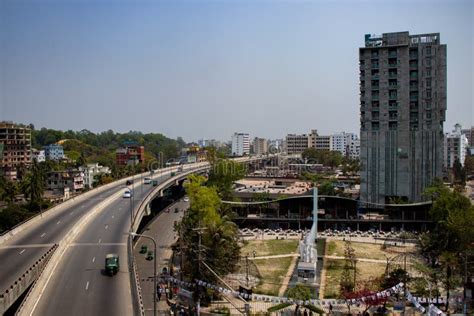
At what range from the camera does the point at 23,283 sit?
31734 millimetres

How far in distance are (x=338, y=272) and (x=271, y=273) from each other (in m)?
6.90

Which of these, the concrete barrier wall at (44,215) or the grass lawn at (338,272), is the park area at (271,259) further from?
the concrete barrier wall at (44,215)

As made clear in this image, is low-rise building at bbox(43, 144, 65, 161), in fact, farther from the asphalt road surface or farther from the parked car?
the parked car

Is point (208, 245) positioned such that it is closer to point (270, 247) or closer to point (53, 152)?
point (270, 247)

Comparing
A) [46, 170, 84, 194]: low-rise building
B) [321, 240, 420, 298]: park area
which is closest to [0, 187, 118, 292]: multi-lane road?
[321, 240, 420, 298]: park area

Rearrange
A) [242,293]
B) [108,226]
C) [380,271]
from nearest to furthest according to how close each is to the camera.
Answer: [242,293] < [380,271] < [108,226]

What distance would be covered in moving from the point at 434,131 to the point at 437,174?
6749 mm

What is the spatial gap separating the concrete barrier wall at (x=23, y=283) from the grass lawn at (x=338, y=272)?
23.2 meters

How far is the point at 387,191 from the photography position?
2975 inches

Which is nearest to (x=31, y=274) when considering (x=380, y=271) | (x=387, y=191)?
(x=380, y=271)

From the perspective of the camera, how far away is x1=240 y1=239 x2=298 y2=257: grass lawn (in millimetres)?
55281

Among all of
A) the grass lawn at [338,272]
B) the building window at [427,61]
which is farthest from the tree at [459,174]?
the grass lawn at [338,272]

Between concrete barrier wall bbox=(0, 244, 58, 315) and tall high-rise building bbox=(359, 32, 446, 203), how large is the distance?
54453 mm

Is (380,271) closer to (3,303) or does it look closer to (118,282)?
(118,282)
